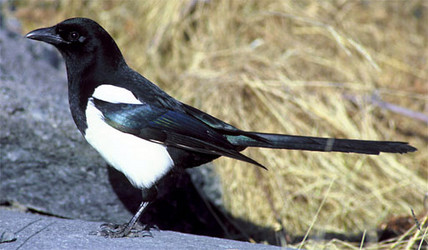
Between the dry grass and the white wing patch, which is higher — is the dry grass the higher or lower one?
the lower one

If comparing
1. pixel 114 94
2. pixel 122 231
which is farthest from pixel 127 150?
pixel 122 231

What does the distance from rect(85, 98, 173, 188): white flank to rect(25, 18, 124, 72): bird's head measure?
29 centimetres

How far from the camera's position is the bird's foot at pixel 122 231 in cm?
264

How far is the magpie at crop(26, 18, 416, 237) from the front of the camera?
106 inches

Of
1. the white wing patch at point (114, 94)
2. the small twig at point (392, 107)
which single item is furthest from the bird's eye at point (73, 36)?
the small twig at point (392, 107)

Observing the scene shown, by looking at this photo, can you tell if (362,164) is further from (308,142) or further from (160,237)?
(160,237)

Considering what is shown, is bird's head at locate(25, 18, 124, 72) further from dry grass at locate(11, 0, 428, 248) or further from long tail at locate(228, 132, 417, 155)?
dry grass at locate(11, 0, 428, 248)

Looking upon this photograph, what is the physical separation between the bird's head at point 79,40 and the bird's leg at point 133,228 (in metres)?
0.70

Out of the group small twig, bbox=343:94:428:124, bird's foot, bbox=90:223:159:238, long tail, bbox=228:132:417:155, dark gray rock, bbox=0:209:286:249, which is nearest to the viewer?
dark gray rock, bbox=0:209:286:249

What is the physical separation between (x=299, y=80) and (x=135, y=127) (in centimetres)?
222

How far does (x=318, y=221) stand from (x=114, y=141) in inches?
72.9

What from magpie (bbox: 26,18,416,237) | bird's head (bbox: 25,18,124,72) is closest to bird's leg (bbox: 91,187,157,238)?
magpie (bbox: 26,18,416,237)

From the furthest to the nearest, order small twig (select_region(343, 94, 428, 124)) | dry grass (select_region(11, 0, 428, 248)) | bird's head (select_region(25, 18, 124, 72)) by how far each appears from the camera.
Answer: small twig (select_region(343, 94, 428, 124))
dry grass (select_region(11, 0, 428, 248))
bird's head (select_region(25, 18, 124, 72))

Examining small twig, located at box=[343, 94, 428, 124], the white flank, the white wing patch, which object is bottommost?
small twig, located at box=[343, 94, 428, 124]
